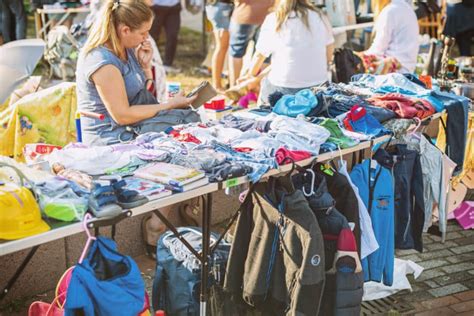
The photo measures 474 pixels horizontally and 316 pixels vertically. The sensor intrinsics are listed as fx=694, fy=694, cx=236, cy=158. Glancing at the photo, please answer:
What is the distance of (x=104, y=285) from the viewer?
2580 millimetres

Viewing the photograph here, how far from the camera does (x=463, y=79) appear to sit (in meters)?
5.84

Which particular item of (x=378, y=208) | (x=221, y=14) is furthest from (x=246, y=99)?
(x=378, y=208)

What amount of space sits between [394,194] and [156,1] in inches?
237

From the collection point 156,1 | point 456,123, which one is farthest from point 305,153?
point 156,1

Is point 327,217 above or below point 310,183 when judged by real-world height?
below

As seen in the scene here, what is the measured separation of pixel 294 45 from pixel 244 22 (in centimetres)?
220

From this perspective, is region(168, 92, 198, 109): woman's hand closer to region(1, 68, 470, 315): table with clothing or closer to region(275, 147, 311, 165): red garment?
region(1, 68, 470, 315): table with clothing

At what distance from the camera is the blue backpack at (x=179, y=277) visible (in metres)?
3.42

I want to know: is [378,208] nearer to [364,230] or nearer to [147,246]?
[364,230]

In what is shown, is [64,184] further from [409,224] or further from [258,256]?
[409,224]

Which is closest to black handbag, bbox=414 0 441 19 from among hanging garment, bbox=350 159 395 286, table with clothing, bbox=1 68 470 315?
table with clothing, bbox=1 68 470 315

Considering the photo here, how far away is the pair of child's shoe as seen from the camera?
2.62 meters

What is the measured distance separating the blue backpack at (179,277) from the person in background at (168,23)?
6031mm

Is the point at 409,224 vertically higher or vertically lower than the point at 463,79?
lower
